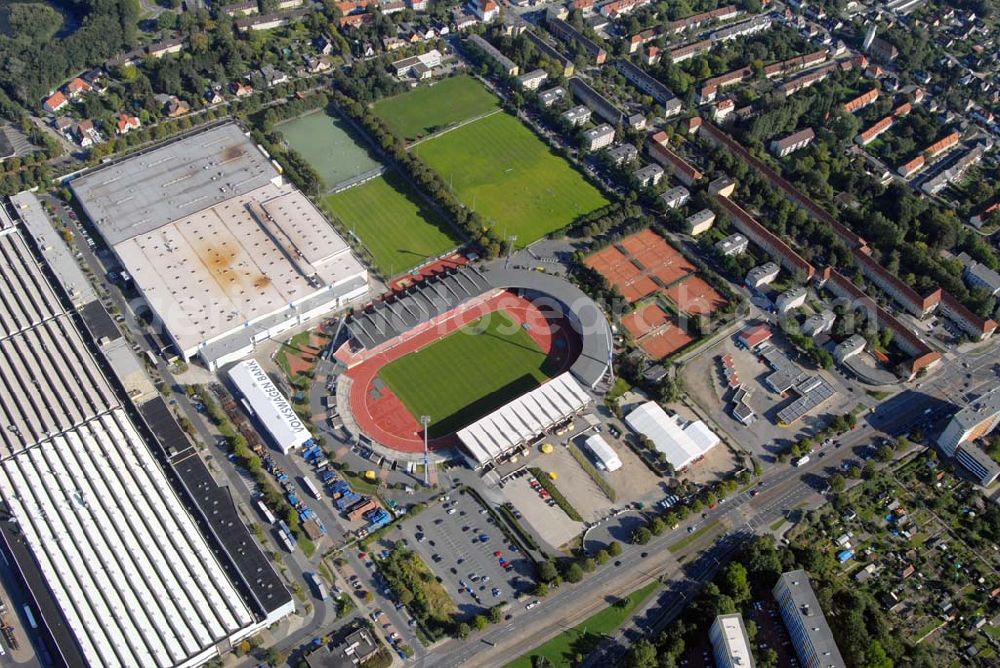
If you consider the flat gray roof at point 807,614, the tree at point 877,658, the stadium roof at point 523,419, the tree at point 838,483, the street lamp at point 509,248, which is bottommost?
the tree at point 877,658

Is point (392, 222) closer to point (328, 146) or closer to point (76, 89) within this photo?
point (328, 146)

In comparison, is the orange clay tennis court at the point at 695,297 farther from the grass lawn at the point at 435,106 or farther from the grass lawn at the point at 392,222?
the grass lawn at the point at 435,106

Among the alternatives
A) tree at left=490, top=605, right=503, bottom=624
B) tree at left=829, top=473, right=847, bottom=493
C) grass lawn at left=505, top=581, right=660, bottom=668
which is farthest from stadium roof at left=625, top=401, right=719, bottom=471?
tree at left=490, top=605, right=503, bottom=624

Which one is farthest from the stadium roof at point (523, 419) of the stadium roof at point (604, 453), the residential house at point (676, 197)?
the residential house at point (676, 197)

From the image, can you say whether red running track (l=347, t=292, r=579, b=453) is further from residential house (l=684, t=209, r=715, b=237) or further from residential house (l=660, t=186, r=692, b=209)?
residential house (l=660, t=186, r=692, b=209)

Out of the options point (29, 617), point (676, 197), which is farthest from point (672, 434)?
point (29, 617)
